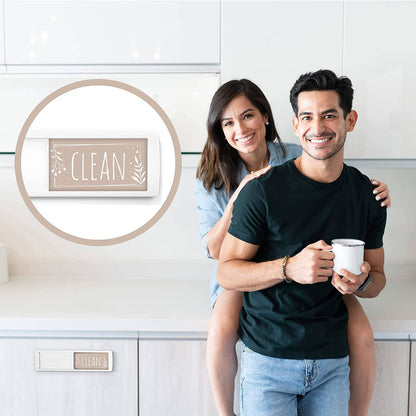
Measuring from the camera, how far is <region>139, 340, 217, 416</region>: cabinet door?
1.44 metres

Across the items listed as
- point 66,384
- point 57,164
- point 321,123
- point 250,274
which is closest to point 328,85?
point 321,123

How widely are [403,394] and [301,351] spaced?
0.52m

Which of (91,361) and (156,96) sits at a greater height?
(156,96)

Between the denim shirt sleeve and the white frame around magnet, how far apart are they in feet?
2.90

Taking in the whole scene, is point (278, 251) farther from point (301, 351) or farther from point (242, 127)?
point (242, 127)

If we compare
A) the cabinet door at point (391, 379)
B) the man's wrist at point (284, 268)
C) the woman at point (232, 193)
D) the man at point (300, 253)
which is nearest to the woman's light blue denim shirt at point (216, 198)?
the woman at point (232, 193)

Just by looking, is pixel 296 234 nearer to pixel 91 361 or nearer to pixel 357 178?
pixel 357 178

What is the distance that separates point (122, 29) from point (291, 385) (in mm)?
1218

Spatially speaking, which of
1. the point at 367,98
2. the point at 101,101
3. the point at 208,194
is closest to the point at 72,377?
the point at 208,194

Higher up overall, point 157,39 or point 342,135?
point 157,39

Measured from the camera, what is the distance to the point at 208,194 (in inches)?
60.7

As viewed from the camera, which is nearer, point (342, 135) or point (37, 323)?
point (342, 135)

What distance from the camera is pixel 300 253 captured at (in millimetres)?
1069

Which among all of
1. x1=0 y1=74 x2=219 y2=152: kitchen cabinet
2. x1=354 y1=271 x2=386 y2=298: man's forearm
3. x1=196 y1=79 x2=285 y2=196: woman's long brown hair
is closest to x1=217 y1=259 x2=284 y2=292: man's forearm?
x1=354 y1=271 x2=386 y2=298: man's forearm
